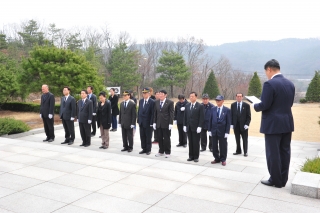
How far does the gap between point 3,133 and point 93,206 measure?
7498mm

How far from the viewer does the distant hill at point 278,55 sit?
4338 inches

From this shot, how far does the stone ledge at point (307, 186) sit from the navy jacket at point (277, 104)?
746 millimetres

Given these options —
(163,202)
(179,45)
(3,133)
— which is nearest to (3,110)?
(3,133)

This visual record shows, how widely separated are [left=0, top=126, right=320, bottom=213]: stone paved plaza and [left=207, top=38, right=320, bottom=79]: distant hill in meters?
97.2

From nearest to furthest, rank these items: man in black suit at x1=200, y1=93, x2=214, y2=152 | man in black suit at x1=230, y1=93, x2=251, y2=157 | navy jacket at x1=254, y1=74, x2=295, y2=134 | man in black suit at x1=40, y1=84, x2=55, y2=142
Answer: navy jacket at x1=254, y1=74, x2=295, y2=134 → man in black suit at x1=230, y1=93, x2=251, y2=157 → man in black suit at x1=200, y1=93, x2=214, y2=152 → man in black suit at x1=40, y1=84, x2=55, y2=142

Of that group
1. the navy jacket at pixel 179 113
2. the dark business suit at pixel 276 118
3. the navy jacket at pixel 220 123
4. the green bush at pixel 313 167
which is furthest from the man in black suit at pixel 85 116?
the green bush at pixel 313 167

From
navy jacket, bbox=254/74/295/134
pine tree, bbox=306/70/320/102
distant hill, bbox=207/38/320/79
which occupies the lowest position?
pine tree, bbox=306/70/320/102

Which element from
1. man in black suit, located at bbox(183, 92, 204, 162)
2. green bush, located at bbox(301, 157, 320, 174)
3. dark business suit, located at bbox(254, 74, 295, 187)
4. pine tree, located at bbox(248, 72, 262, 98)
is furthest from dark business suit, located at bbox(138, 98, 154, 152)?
pine tree, located at bbox(248, 72, 262, 98)

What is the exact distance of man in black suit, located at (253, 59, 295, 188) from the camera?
430 cm

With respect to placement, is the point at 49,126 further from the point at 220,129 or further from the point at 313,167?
the point at 313,167

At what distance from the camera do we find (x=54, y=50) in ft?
49.8

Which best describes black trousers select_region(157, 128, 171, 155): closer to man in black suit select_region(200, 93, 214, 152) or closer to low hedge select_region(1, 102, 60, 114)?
man in black suit select_region(200, 93, 214, 152)

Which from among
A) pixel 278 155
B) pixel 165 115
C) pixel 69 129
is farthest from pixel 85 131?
pixel 278 155

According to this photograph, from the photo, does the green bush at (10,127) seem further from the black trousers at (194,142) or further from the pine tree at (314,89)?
the pine tree at (314,89)
